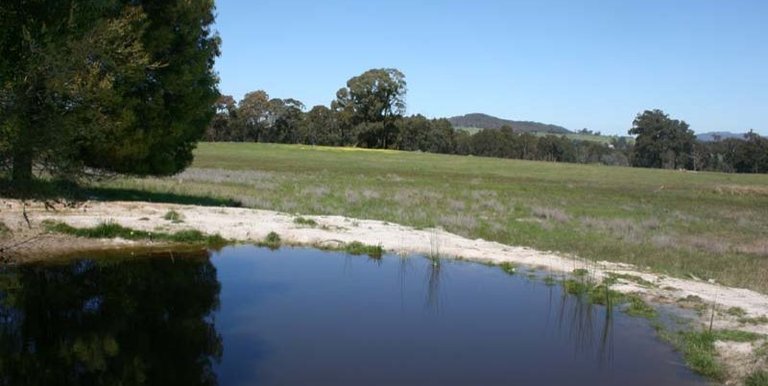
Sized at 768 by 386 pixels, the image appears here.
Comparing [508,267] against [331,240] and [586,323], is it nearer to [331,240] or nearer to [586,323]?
[586,323]

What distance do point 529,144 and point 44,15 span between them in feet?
505

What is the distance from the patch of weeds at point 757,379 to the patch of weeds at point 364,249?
906cm

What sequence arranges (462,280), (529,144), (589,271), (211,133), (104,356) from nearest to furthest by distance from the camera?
(104,356) < (462,280) < (589,271) < (211,133) < (529,144)

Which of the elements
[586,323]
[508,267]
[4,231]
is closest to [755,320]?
[586,323]

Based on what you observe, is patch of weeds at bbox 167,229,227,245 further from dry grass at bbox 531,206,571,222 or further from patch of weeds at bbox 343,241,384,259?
dry grass at bbox 531,206,571,222

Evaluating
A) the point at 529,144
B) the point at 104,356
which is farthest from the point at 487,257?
the point at 529,144

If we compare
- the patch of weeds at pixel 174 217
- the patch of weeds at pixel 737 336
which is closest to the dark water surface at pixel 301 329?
the patch of weeds at pixel 737 336

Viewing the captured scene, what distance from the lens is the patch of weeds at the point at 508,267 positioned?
49.2 feet

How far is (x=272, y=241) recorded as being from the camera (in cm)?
1714

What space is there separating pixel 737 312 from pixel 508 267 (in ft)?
16.5

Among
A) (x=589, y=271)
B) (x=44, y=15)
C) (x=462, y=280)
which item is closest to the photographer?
(x=44, y=15)

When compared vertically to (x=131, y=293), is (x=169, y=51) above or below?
above

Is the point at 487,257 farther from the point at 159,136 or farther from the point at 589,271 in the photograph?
the point at 159,136

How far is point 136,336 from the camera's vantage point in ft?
29.9
